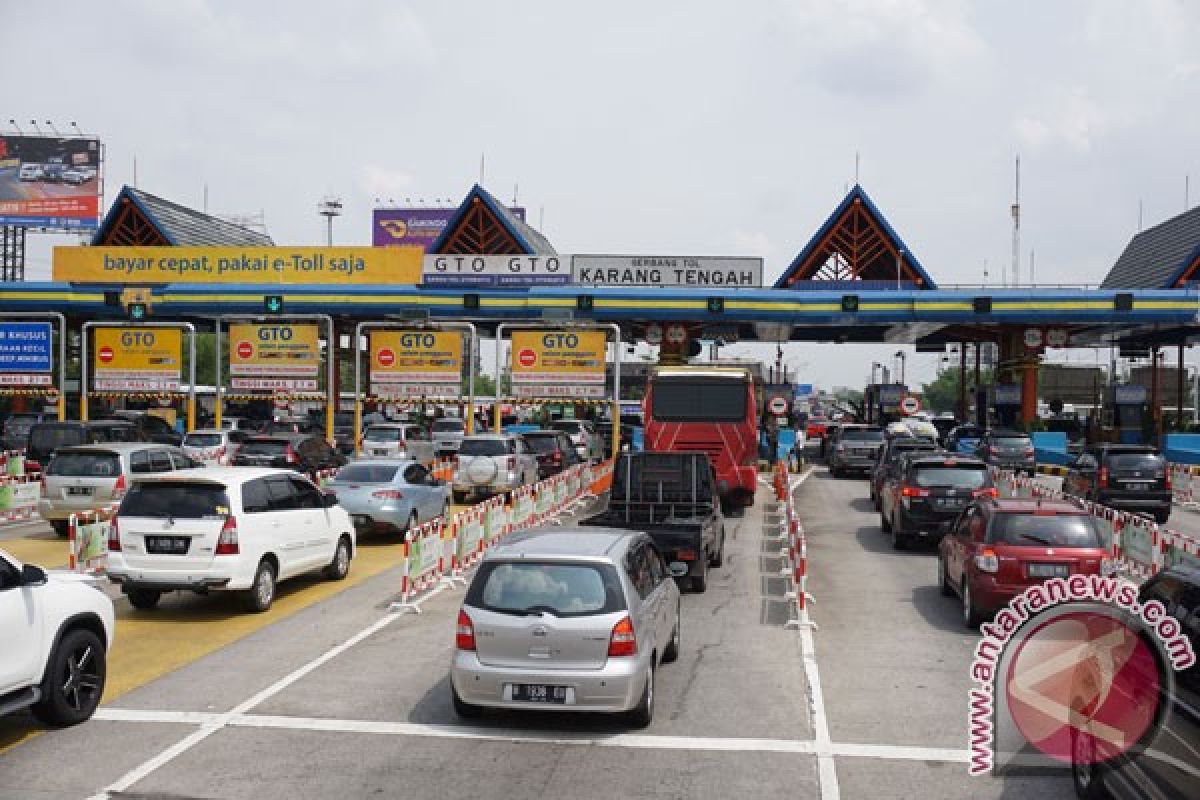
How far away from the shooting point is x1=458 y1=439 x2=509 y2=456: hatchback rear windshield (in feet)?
86.2

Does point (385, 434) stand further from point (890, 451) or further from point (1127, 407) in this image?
point (1127, 407)

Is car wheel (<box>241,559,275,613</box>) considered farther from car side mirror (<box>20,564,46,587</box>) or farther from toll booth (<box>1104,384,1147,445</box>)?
toll booth (<box>1104,384,1147,445</box>)

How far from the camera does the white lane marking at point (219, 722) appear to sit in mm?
7586

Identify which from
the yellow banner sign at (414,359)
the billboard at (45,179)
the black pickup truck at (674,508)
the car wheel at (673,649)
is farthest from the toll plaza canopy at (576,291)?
the billboard at (45,179)

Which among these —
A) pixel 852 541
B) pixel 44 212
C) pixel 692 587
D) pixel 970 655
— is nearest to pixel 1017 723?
pixel 970 655

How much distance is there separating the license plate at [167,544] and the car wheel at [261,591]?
0.91 metres

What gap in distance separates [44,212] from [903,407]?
211 feet

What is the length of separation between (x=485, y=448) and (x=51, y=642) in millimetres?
17861

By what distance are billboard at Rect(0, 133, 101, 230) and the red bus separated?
66.6m

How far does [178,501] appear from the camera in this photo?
12867 mm

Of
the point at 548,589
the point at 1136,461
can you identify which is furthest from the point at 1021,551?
the point at 1136,461

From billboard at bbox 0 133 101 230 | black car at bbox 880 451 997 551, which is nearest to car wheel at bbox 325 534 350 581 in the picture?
black car at bbox 880 451 997 551

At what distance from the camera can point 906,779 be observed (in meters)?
7.81

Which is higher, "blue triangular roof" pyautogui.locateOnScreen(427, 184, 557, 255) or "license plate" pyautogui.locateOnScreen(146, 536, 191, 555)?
"blue triangular roof" pyautogui.locateOnScreen(427, 184, 557, 255)
